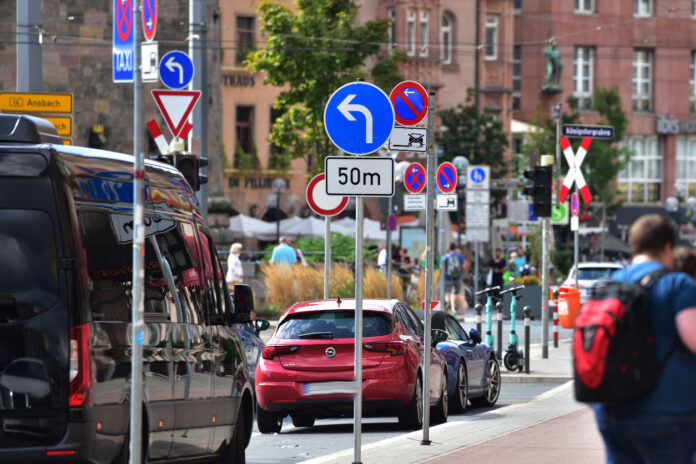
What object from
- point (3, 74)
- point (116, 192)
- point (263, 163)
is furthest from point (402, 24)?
point (116, 192)

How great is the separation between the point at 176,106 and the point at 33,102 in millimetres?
2415

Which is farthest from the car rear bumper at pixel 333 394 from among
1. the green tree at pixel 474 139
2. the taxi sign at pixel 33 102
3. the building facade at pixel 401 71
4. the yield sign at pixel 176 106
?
the green tree at pixel 474 139

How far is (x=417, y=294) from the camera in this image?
1328 inches

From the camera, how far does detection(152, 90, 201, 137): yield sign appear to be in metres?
18.7

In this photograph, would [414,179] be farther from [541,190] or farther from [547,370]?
[547,370]

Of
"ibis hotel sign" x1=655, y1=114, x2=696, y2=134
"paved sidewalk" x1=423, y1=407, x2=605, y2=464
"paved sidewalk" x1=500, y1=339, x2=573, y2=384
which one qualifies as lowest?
"paved sidewalk" x1=500, y1=339, x2=573, y2=384

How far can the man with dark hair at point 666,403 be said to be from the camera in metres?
6.00

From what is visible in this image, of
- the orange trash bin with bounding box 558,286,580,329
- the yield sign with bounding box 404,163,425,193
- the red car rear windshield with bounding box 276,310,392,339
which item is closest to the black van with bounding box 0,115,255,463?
the red car rear windshield with bounding box 276,310,392,339

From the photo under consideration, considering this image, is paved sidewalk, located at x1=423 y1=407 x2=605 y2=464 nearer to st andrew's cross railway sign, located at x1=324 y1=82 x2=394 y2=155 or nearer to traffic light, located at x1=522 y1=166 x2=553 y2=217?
st andrew's cross railway sign, located at x1=324 y1=82 x2=394 y2=155

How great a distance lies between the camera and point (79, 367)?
27.4ft

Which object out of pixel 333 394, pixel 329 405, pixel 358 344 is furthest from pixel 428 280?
pixel 329 405

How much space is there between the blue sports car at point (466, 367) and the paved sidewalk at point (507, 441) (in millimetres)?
394

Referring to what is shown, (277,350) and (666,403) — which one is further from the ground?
(666,403)

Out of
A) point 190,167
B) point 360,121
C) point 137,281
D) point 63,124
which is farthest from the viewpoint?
point 190,167
